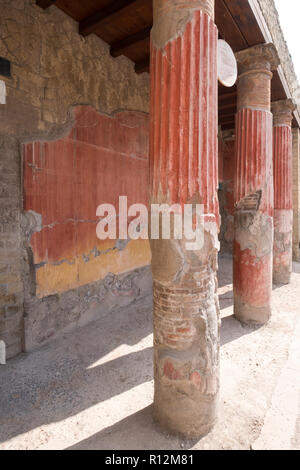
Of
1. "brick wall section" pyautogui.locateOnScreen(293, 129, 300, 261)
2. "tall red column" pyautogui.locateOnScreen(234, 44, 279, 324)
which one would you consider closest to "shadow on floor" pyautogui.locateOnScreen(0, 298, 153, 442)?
"tall red column" pyautogui.locateOnScreen(234, 44, 279, 324)

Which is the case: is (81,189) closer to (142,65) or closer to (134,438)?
(142,65)

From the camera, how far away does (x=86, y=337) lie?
13.0ft

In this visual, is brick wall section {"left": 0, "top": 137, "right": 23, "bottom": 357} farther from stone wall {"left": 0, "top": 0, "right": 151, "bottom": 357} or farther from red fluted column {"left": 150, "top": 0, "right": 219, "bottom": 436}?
red fluted column {"left": 150, "top": 0, "right": 219, "bottom": 436}

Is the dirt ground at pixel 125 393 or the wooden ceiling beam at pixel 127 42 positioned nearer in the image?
the dirt ground at pixel 125 393

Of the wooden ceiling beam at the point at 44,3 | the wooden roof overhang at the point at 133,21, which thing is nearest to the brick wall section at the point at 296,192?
the wooden roof overhang at the point at 133,21

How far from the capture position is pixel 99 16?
12.6ft

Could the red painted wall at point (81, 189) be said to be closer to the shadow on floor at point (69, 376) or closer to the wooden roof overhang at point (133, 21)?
the shadow on floor at point (69, 376)

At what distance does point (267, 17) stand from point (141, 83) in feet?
7.64

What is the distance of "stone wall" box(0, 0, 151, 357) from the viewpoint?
328 centimetres

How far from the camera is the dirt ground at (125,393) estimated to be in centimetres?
220

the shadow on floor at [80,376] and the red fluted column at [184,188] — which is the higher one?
the red fluted column at [184,188]

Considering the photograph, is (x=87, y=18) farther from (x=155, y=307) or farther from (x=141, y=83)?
(x=155, y=307)

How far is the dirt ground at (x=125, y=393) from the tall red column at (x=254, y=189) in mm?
471

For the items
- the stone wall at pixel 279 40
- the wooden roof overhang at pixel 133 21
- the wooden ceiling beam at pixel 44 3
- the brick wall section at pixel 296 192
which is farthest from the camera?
the brick wall section at pixel 296 192
